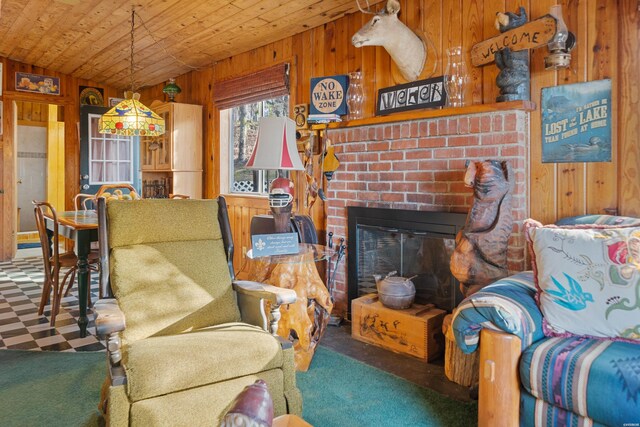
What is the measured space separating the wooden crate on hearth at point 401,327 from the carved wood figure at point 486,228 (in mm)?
430

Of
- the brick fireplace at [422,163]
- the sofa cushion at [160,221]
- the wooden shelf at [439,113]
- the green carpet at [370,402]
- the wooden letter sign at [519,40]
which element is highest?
the wooden letter sign at [519,40]

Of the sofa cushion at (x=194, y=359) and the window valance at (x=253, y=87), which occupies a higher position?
the window valance at (x=253, y=87)

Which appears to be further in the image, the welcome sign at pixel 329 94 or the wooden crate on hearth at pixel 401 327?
the welcome sign at pixel 329 94

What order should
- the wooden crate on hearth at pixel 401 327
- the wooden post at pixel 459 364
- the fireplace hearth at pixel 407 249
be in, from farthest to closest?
1. the fireplace hearth at pixel 407 249
2. the wooden crate on hearth at pixel 401 327
3. the wooden post at pixel 459 364

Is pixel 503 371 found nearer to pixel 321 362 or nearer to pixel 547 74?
pixel 321 362

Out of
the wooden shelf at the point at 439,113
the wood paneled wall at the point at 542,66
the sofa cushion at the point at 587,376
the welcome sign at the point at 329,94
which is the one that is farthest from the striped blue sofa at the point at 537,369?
the welcome sign at the point at 329,94

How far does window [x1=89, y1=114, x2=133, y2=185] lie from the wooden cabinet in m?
1.14

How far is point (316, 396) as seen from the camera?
7.22 feet

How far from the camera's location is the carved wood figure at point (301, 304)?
95.8 inches

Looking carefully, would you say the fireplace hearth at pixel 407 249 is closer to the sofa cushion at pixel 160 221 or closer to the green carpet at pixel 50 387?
the sofa cushion at pixel 160 221

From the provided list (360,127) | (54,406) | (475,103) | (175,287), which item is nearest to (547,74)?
(475,103)

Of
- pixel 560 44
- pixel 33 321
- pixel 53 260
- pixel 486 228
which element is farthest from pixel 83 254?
pixel 560 44

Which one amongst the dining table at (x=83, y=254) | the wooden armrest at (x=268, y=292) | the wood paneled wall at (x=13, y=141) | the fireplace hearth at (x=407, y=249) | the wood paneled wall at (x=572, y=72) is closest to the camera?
the wooden armrest at (x=268, y=292)

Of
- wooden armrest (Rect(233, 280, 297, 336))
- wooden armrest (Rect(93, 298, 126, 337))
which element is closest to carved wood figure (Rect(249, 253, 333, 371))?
wooden armrest (Rect(233, 280, 297, 336))
